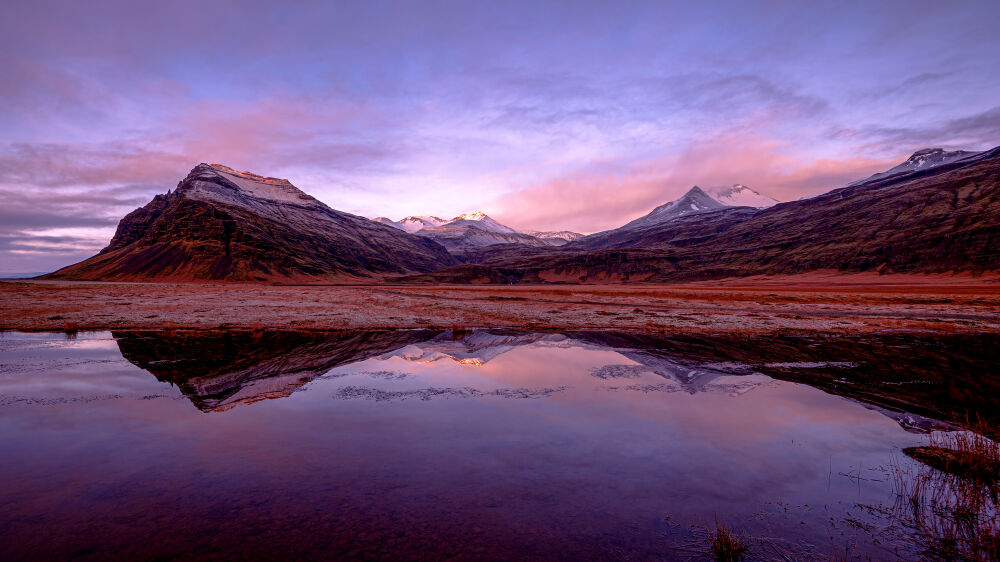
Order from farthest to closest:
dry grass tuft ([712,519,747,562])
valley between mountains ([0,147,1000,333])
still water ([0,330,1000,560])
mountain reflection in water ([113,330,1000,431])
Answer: valley between mountains ([0,147,1000,333]), mountain reflection in water ([113,330,1000,431]), still water ([0,330,1000,560]), dry grass tuft ([712,519,747,562])

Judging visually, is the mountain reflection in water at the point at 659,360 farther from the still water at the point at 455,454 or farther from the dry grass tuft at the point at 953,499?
the dry grass tuft at the point at 953,499

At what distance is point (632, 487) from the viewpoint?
9750 millimetres

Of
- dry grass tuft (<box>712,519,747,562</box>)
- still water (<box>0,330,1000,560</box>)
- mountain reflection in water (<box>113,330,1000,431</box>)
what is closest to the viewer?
dry grass tuft (<box>712,519,747,562</box>)

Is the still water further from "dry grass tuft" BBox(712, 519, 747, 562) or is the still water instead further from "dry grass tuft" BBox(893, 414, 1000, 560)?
"dry grass tuft" BBox(893, 414, 1000, 560)

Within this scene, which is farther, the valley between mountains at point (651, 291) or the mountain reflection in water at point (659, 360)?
the valley between mountains at point (651, 291)

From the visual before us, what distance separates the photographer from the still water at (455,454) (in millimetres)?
7727

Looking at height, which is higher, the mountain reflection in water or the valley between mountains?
the valley between mountains

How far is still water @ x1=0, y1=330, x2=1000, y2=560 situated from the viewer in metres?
7.73

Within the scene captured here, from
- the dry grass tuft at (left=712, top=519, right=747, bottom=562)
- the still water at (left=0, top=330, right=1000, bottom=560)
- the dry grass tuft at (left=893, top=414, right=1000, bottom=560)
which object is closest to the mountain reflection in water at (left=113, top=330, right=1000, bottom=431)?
the still water at (left=0, top=330, right=1000, bottom=560)

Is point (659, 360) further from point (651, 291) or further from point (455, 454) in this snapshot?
point (651, 291)

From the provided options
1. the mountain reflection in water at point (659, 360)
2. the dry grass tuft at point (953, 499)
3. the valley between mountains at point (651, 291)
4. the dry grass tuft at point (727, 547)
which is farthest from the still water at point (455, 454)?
the valley between mountains at point (651, 291)

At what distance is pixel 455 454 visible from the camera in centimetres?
1152

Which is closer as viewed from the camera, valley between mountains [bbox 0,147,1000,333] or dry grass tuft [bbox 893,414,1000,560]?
dry grass tuft [bbox 893,414,1000,560]

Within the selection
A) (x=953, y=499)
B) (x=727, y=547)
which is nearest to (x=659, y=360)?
(x=953, y=499)
